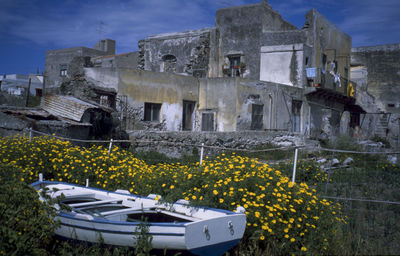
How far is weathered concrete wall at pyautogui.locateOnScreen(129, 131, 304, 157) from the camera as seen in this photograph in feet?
50.7

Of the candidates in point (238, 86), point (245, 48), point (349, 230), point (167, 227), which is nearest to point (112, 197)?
point (167, 227)

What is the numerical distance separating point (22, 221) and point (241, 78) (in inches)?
623

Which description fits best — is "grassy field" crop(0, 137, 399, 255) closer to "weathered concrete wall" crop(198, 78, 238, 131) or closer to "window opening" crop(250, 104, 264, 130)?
"weathered concrete wall" crop(198, 78, 238, 131)

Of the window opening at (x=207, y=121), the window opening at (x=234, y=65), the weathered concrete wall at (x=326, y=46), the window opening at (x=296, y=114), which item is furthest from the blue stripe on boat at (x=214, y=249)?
the window opening at (x=234, y=65)

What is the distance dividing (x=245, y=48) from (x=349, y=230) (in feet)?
66.6

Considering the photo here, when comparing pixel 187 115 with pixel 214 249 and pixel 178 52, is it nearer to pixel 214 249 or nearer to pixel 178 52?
pixel 178 52

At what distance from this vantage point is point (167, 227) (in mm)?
4262

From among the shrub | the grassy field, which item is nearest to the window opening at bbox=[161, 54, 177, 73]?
the shrub

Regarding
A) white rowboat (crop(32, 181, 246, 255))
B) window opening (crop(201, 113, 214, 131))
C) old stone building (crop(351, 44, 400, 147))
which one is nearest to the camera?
white rowboat (crop(32, 181, 246, 255))

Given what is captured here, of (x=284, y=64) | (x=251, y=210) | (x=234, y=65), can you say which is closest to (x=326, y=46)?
(x=284, y=64)

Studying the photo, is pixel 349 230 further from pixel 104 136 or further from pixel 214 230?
pixel 104 136

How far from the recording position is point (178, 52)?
25.6m

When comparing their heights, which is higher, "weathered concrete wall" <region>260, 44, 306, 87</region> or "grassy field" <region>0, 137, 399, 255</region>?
"weathered concrete wall" <region>260, 44, 306, 87</region>

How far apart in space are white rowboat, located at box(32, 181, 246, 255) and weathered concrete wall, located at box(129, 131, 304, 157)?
31.3 ft
